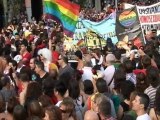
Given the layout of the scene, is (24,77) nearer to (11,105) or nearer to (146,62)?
→ (11,105)

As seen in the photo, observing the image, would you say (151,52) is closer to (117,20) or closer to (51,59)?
(51,59)

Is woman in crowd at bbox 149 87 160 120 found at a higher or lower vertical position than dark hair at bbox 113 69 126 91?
lower

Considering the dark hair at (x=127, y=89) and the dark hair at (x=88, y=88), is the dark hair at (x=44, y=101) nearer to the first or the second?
the dark hair at (x=88, y=88)

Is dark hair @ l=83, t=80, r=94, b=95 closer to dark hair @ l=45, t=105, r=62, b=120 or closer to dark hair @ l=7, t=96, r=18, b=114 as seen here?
dark hair @ l=7, t=96, r=18, b=114

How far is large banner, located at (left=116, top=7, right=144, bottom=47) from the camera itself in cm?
1358

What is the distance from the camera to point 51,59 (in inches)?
414

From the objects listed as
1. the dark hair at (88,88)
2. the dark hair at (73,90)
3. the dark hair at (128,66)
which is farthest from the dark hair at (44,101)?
the dark hair at (128,66)

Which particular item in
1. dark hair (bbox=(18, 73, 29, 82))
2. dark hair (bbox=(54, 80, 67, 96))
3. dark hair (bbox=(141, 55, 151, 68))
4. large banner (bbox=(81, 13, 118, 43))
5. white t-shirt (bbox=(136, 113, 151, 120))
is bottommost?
white t-shirt (bbox=(136, 113, 151, 120))

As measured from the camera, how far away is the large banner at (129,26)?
44.5ft

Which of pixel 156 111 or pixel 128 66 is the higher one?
pixel 128 66

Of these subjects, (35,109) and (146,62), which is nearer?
(35,109)

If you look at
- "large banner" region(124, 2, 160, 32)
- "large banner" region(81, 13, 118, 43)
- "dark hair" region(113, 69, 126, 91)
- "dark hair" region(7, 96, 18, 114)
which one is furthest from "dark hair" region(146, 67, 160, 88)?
"large banner" region(124, 2, 160, 32)

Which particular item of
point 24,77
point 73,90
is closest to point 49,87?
point 73,90

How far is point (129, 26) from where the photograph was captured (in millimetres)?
13930
